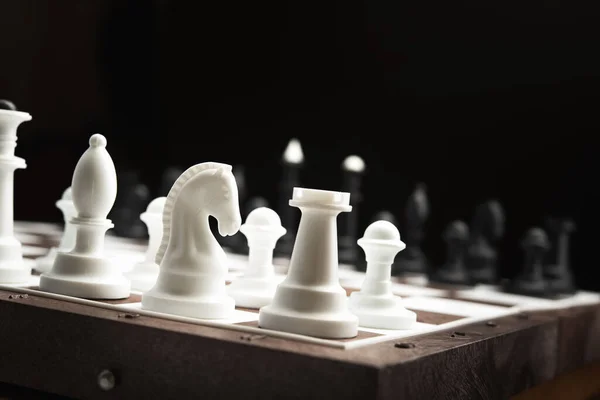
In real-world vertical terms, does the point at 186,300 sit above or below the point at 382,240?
below

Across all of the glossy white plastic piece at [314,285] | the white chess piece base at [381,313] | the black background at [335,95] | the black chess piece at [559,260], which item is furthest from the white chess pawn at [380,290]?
the black background at [335,95]

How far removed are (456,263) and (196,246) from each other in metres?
1.41

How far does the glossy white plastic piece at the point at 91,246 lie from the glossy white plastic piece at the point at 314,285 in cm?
38

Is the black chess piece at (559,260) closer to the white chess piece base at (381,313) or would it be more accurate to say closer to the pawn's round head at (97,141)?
the white chess piece base at (381,313)

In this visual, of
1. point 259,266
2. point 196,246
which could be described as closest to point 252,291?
point 259,266

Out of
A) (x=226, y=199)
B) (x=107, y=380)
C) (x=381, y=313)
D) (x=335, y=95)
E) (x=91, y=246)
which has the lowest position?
(x=107, y=380)

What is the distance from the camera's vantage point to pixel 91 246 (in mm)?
1681

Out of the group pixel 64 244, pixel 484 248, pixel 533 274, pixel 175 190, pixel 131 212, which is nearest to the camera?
pixel 175 190

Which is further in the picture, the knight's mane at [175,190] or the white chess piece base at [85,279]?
the white chess piece base at [85,279]

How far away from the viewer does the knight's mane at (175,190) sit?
1509 mm

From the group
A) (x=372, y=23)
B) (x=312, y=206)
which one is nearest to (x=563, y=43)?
(x=372, y=23)

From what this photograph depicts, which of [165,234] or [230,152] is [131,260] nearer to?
[165,234]

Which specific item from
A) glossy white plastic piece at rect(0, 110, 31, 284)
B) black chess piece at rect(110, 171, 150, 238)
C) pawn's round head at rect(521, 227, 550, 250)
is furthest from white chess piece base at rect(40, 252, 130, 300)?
black chess piece at rect(110, 171, 150, 238)

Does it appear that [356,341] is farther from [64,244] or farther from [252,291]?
[64,244]
